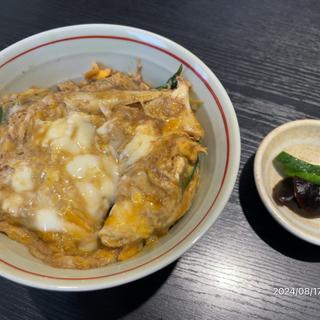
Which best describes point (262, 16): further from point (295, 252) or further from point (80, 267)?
point (80, 267)

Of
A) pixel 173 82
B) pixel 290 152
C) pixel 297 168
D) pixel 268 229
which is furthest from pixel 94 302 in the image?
pixel 290 152

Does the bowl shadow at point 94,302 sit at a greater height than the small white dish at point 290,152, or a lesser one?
lesser

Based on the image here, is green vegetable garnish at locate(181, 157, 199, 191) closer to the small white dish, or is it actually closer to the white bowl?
the white bowl

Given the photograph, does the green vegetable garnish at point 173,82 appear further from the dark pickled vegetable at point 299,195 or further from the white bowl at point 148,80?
the dark pickled vegetable at point 299,195

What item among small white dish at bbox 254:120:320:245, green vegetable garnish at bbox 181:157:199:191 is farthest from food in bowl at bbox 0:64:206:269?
small white dish at bbox 254:120:320:245

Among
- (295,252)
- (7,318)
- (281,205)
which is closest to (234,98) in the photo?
(281,205)

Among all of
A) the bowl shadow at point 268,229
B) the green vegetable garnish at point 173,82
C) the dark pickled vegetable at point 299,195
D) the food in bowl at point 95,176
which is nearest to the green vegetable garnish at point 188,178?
the food in bowl at point 95,176
